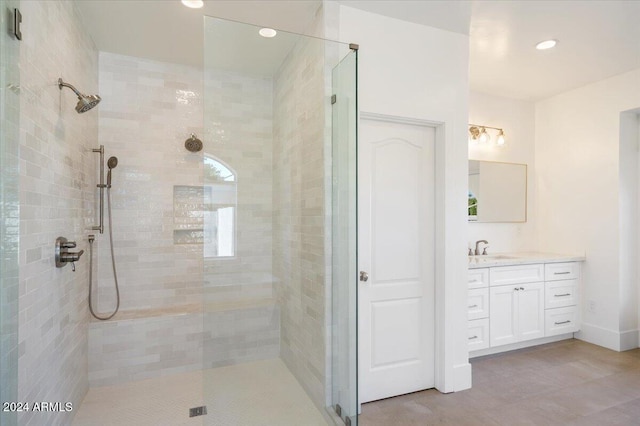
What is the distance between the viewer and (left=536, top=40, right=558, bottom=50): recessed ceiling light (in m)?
2.68

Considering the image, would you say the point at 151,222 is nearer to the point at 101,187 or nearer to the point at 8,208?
the point at 101,187

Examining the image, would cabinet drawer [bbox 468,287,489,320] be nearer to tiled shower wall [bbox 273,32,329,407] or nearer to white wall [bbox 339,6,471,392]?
white wall [bbox 339,6,471,392]

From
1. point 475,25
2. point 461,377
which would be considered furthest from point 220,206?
point 475,25

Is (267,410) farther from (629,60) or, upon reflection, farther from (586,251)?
(629,60)

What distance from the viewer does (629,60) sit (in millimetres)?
3016

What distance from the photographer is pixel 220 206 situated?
1724 millimetres

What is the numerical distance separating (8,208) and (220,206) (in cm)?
81

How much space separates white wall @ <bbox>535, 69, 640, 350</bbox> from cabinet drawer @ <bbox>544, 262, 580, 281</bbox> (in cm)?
12

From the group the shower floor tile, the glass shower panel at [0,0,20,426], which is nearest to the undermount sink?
the shower floor tile

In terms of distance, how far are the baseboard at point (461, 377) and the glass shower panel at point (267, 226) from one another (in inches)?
42.1

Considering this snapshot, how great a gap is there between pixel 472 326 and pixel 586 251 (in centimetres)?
179

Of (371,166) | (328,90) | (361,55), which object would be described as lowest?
(371,166)

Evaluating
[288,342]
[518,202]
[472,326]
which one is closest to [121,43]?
[288,342]

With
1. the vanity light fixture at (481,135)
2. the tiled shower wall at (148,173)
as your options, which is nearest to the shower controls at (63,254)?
the tiled shower wall at (148,173)
